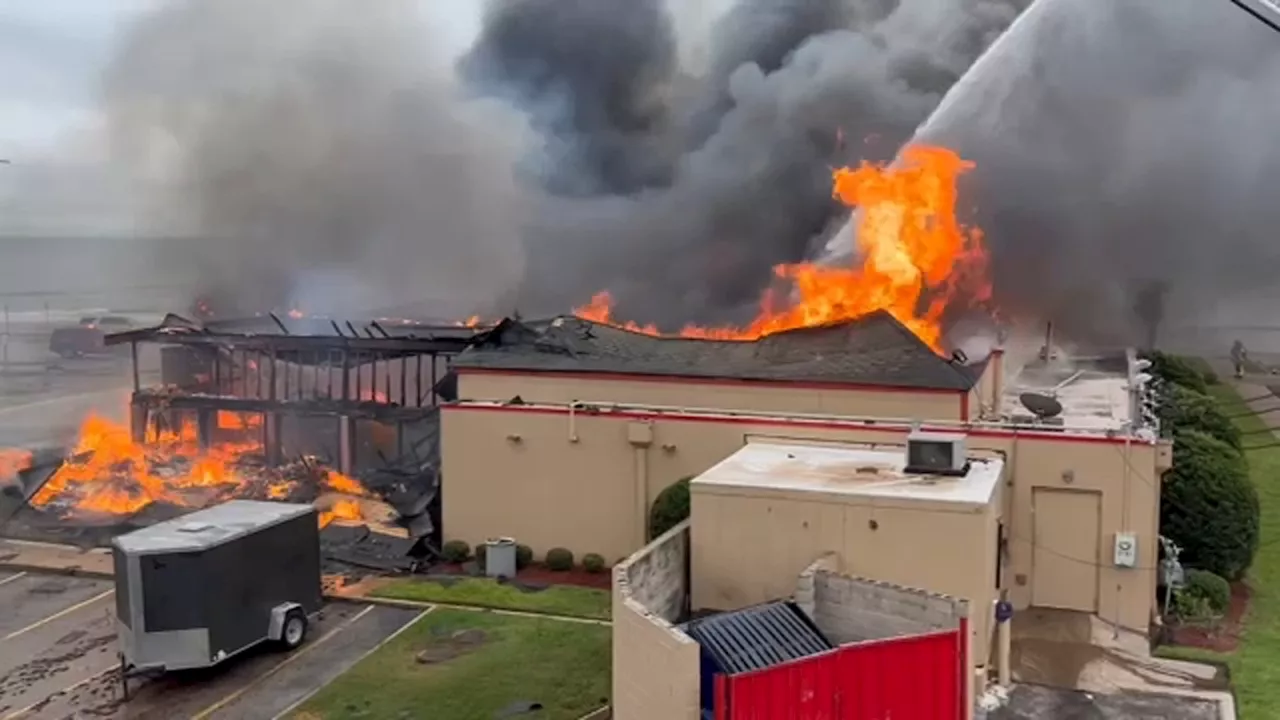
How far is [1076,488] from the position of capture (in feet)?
50.2

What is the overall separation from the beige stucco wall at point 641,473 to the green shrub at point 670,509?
87cm

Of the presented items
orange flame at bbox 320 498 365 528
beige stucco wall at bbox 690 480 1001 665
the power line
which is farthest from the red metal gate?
orange flame at bbox 320 498 365 528

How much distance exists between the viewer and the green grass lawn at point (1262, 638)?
12680 mm

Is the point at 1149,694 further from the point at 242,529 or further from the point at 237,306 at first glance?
the point at 237,306

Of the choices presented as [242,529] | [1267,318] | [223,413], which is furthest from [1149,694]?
[1267,318]

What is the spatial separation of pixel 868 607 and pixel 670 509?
5.36 metres

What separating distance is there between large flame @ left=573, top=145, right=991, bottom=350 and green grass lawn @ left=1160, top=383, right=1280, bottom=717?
23.2 ft

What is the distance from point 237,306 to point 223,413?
55.6 feet

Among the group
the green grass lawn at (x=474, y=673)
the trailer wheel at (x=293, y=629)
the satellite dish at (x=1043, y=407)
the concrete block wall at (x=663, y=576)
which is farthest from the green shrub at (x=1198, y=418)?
the trailer wheel at (x=293, y=629)

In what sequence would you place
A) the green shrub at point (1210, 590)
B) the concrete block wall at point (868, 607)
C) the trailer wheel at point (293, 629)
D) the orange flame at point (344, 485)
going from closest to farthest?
the concrete block wall at point (868, 607)
the trailer wheel at point (293, 629)
the green shrub at point (1210, 590)
the orange flame at point (344, 485)

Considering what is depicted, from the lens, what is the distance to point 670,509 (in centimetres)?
1655

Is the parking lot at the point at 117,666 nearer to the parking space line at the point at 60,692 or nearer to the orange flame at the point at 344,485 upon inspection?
the parking space line at the point at 60,692

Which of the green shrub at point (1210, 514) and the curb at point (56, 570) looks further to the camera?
the curb at point (56, 570)

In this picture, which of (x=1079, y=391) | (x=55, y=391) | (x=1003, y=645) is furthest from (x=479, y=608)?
(x=55, y=391)
